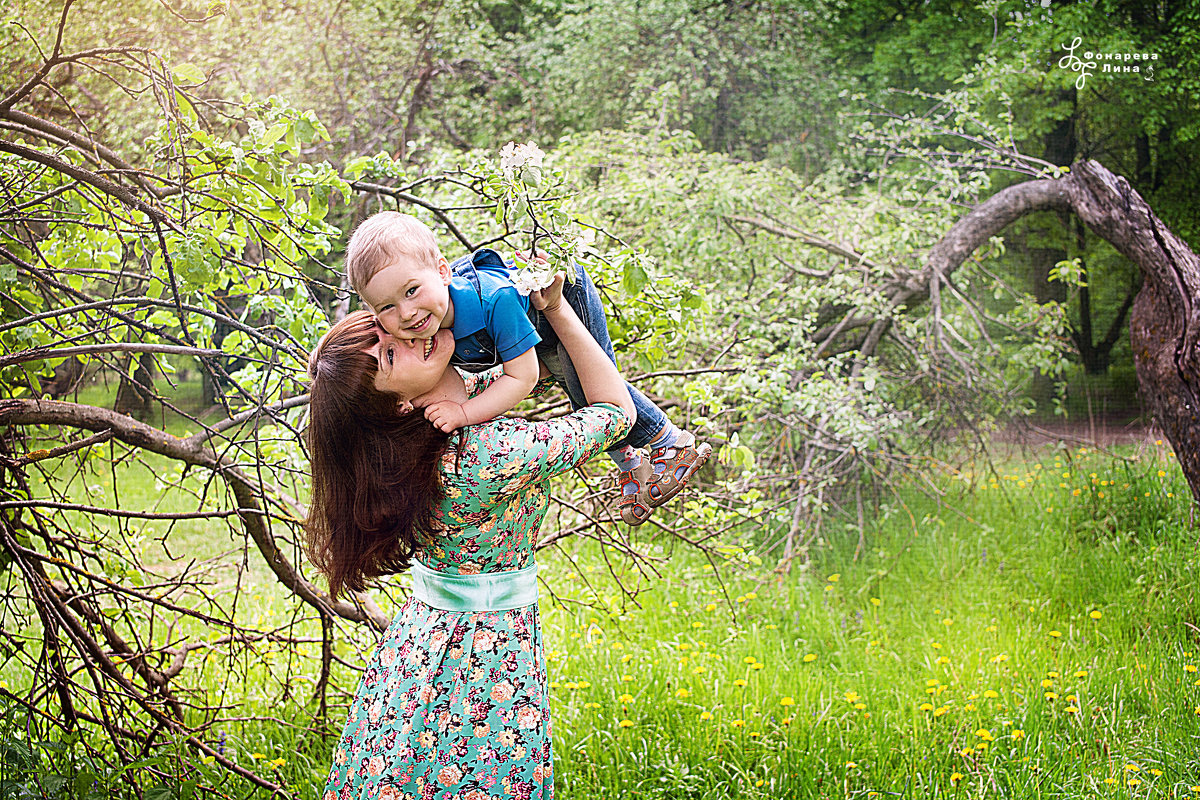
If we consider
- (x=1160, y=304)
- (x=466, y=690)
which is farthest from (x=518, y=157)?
(x=1160, y=304)

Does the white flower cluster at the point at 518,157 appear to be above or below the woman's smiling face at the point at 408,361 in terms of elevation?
above

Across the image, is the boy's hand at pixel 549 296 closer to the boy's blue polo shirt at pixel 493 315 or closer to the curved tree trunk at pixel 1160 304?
the boy's blue polo shirt at pixel 493 315

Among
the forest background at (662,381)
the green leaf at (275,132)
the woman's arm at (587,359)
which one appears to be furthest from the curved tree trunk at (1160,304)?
the green leaf at (275,132)

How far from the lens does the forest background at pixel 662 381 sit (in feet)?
6.53

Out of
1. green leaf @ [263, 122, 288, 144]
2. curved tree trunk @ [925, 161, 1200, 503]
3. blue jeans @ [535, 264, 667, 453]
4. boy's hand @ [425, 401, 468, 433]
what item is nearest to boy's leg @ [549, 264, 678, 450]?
blue jeans @ [535, 264, 667, 453]

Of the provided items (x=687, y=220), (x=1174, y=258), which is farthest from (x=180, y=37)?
(x=1174, y=258)

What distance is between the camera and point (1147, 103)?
8.09m

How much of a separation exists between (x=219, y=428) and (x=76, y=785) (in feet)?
2.53

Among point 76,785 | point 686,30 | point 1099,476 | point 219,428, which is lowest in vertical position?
point 1099,476

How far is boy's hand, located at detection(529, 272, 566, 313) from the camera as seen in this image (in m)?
1.52

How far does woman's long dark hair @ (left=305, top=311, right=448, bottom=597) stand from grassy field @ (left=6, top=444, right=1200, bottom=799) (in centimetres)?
131

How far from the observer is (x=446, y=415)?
1454 millimetres

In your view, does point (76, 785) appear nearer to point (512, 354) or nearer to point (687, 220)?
point (512, 354)

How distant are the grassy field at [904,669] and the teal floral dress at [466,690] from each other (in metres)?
1.09
